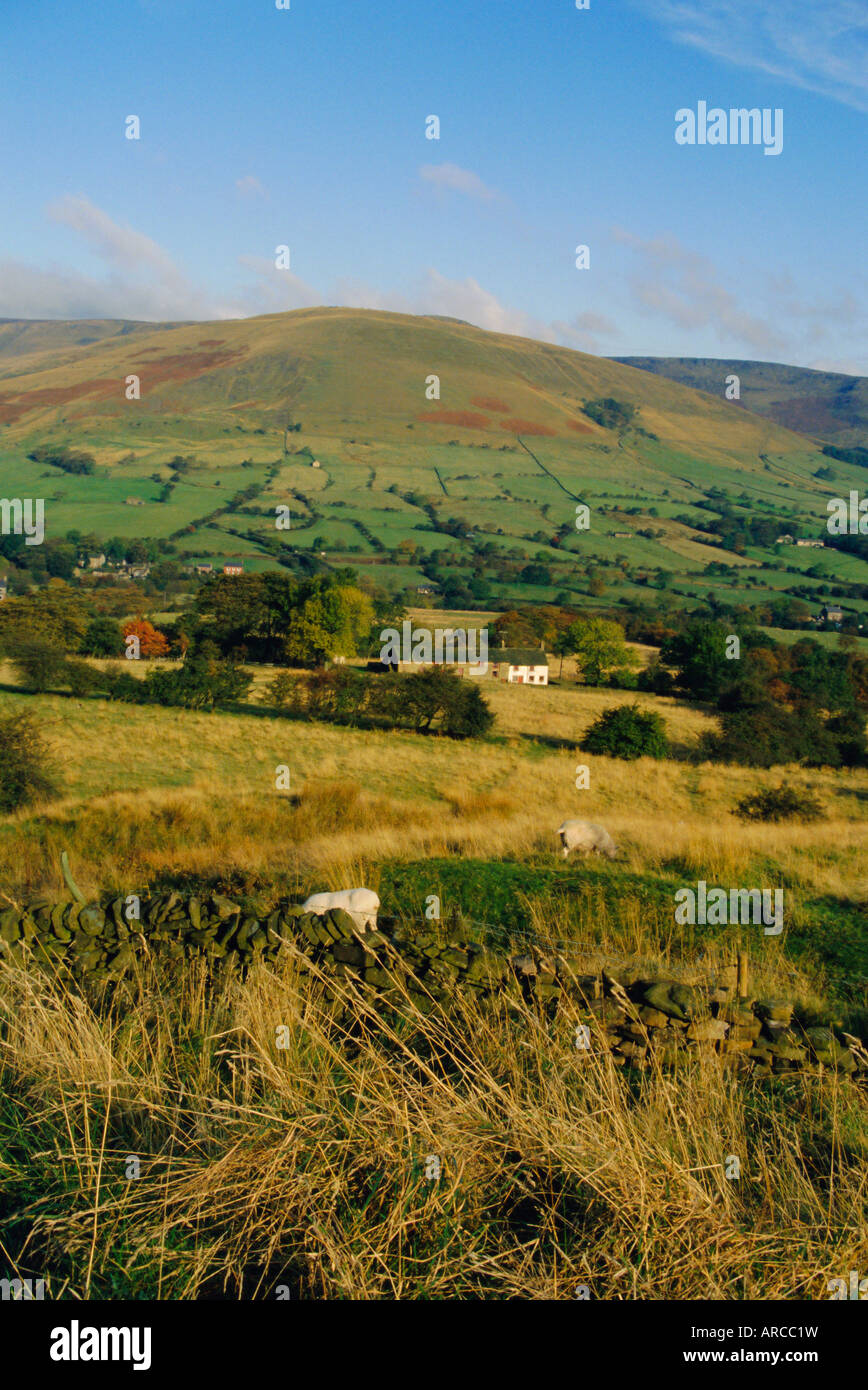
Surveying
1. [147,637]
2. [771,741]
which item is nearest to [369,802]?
[771,741]

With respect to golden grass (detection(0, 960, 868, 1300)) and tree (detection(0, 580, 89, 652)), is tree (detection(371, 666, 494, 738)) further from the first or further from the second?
golden grass (detection(0, 960, 868, 1300))

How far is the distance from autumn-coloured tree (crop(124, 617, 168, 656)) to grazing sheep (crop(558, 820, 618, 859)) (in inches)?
1655

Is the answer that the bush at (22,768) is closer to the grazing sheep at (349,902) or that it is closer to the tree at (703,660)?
the grazing sheep at (349,902)

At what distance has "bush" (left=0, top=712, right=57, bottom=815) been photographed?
64.4 ft

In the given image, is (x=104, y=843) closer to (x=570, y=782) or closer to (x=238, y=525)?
(x=570, y=782)

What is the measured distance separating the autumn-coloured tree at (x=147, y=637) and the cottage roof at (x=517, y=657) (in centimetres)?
2135

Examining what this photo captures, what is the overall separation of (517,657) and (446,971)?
52.9m

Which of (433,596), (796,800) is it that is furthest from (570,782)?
(433,596)

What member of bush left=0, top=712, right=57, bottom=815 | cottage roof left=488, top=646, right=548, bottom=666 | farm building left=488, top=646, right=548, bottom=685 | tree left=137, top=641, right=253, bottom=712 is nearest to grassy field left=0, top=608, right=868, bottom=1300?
bush left=0, top=712, right=57, bottom=815

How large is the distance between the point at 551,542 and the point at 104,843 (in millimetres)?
127393

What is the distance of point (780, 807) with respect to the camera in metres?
23.1

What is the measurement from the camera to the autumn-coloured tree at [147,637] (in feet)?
170

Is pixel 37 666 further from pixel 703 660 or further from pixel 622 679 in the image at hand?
pixel 703 660

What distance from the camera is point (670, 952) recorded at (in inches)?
344
